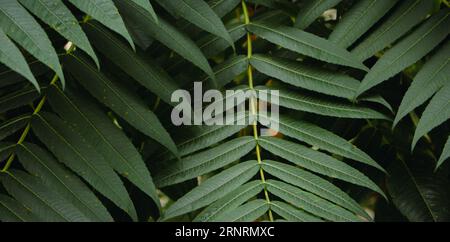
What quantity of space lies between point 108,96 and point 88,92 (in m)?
0.10

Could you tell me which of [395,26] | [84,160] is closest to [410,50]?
→ [395,26]

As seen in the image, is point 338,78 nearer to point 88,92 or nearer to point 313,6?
point 313,6

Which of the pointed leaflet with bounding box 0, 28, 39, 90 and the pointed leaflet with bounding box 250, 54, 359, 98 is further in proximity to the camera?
the pointed leaflet with bounding box 250, 54, 359, 98

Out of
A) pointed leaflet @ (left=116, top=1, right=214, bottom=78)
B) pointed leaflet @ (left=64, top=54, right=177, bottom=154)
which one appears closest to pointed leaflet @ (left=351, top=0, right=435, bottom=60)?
pointed leaflet @ (left=116, top=1, right=214, bottom=78)

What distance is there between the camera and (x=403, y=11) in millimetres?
1123

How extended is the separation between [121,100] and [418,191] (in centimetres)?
67

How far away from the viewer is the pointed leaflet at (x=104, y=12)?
83cm

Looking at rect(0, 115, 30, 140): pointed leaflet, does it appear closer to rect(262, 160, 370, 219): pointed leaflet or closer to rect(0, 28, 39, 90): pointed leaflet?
rect(0, 28, 39, 90): pointed leaflet

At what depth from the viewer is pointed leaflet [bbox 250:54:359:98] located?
1092 mm

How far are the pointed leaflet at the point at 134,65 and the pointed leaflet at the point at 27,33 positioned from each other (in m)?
0.24

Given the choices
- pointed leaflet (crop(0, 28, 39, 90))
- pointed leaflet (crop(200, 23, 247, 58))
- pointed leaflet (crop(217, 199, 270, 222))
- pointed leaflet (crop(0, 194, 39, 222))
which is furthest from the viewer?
pointed leaflet (crop(200, 23, 247, 58))

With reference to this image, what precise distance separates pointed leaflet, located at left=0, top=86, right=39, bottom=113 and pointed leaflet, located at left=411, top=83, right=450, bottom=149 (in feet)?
2.27

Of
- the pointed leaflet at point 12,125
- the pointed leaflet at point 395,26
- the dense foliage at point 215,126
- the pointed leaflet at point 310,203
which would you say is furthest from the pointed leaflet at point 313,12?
the pointed leaflet at point 12,125
